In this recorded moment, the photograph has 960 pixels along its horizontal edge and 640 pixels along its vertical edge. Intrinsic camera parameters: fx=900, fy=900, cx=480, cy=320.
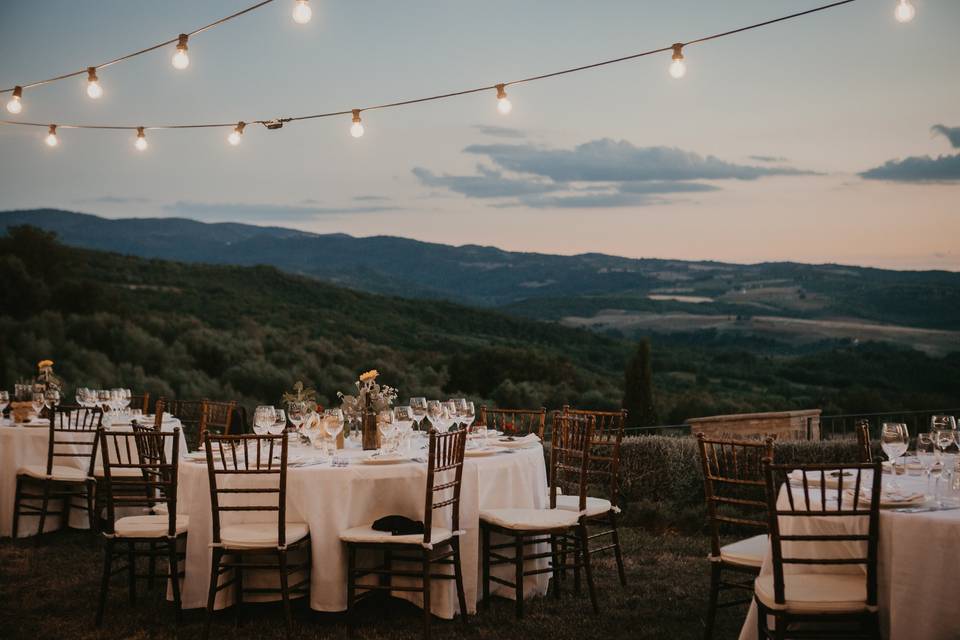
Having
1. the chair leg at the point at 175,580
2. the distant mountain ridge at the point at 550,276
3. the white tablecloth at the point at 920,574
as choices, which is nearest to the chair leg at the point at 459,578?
the chair leg at the point at 175,580

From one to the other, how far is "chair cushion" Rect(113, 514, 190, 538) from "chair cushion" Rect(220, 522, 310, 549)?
44 centimetres

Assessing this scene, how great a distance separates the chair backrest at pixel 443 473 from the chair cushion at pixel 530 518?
274mm

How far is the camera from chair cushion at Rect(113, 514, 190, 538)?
16.9 ft

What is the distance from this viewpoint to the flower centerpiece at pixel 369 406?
559cm

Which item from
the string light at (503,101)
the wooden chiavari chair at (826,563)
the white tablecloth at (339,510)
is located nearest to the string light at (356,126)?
the string light at (503,101)

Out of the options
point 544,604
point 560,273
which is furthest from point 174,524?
point 560,273

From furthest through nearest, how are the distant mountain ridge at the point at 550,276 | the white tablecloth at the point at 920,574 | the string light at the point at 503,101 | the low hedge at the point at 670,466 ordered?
the distant mountain ridge at the point at 550,276 < the low hedge at the point at 670,466 < the string light at the point at 503,101 < the white tablecloth at the point at 920,574

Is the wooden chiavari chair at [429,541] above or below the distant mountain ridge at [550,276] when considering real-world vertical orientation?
below

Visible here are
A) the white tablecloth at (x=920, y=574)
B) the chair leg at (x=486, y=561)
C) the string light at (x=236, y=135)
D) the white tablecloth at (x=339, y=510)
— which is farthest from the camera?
the string light at (x=236, y=135)

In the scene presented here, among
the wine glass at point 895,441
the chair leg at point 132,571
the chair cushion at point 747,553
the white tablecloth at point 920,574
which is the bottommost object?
the chair leg at point 132,571

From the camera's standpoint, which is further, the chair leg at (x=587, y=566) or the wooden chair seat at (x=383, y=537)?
the chair leg at (x=587, y=566)

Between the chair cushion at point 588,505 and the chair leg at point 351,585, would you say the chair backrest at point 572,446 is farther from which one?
the chair leg at point 351,585

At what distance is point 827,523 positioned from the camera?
12.7ft

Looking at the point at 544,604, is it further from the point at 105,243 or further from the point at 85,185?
the point at 105,243
